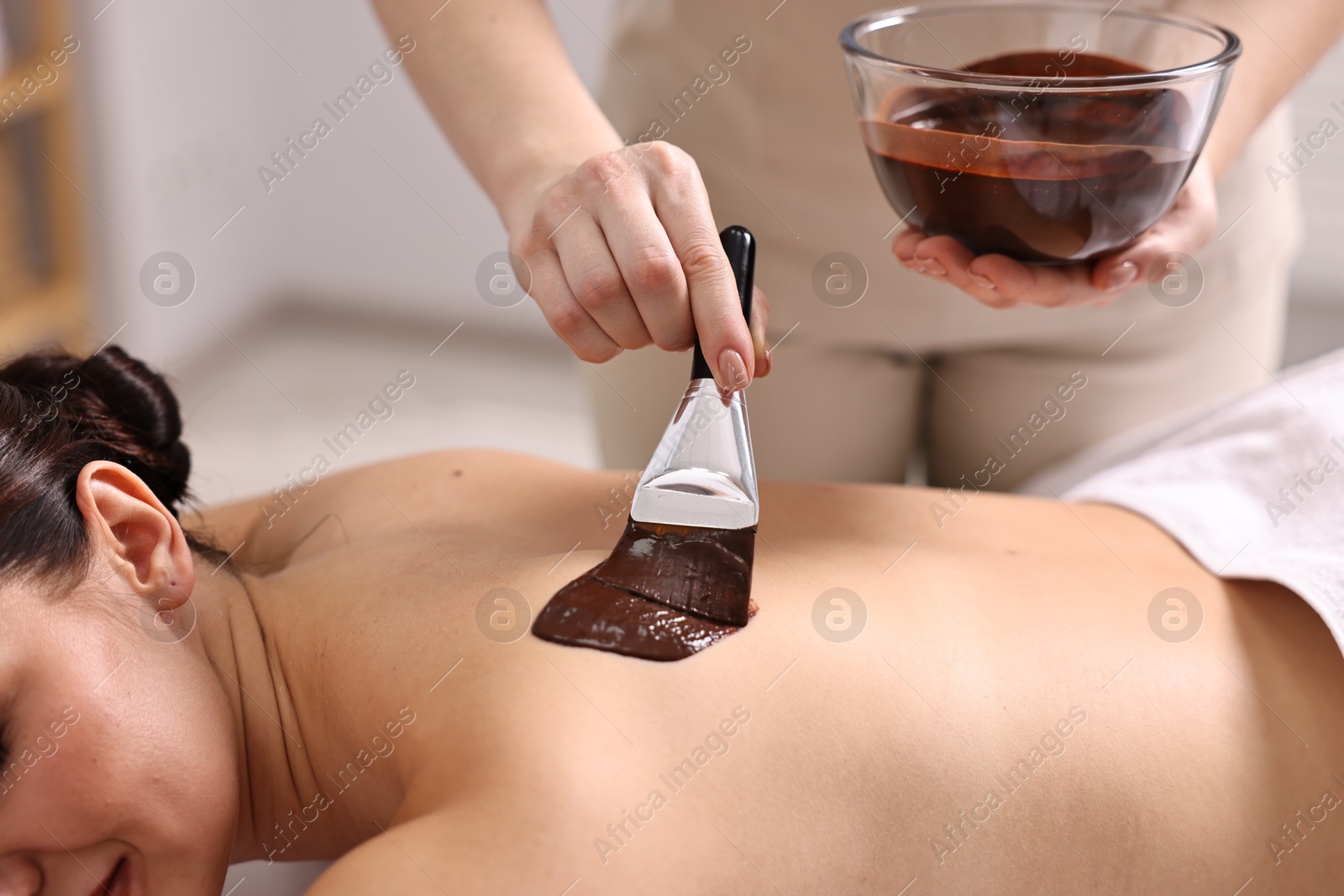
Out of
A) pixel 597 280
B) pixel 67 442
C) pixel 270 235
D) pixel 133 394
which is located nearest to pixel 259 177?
pixel 270 235

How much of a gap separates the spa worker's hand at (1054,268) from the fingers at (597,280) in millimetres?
283

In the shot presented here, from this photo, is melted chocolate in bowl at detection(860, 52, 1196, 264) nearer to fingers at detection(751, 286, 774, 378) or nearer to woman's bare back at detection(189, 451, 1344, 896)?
fingers at detection(751, 286, 774, 378)

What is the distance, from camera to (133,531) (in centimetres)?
88

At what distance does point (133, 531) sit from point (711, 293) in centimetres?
49

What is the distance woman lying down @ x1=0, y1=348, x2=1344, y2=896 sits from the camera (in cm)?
76

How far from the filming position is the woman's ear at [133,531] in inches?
33.5

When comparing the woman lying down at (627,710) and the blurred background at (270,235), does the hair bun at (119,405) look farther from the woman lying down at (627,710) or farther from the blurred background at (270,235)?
Answer: the blurred background at (270,235)

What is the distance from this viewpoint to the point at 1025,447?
135cm

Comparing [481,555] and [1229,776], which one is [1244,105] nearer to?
[1229,776]

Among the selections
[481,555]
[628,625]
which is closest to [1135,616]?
[628,625]

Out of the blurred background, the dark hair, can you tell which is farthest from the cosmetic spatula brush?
the blurred background

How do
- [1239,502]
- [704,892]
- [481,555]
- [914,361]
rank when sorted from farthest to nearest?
[914,361] → [1239,502] → [481,555] → [704,892]

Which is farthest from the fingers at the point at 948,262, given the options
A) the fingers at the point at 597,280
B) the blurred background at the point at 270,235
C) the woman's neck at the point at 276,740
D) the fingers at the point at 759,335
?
the blurred background at the point at 270,235

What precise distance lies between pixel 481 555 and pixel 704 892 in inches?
13.3
